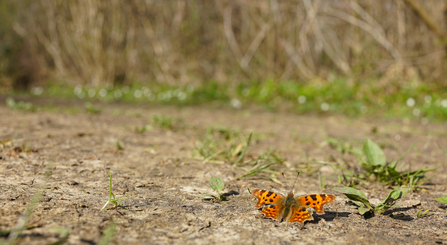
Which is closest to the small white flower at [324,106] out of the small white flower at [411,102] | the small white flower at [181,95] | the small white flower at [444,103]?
the small white flower at [411,102]

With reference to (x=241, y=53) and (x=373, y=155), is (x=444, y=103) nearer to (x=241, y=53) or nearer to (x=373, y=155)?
(x=373, y=155)

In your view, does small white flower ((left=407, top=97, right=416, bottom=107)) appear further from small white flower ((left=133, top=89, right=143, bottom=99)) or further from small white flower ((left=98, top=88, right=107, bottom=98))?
small white flower ((left=98, top=88, right=107, bottom=98))

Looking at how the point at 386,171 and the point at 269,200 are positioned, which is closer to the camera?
the point at 269,200

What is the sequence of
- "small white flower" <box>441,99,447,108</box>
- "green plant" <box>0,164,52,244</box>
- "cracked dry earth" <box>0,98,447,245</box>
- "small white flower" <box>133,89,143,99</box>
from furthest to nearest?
"small white flower" <box>133,89,143,99</box>
"small white flower" <box>441,99,447,108</box>
"cracked dry earth" <box>0,98,447,245</box>
"green plant" <box>0,164,52,244</box>

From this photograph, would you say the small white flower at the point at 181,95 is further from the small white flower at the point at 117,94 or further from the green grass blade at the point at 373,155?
the green grass blade at the point at 373,155

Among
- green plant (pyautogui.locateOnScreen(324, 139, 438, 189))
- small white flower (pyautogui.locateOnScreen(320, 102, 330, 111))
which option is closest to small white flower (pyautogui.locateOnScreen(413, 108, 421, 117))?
small white flower (pyautogui.locateOnScreen(320, 102, 330, 111))

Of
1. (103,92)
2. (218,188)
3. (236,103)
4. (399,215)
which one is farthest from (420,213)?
(103,92)

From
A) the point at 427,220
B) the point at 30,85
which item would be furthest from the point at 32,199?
the point at 30,85

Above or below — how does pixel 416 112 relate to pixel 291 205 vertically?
below
